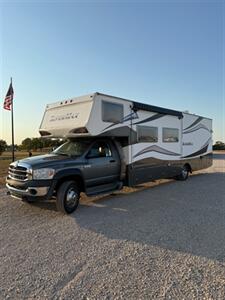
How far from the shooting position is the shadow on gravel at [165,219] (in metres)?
4.36

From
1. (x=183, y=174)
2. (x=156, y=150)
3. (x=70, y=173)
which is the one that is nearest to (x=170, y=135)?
(x=156, y=150)

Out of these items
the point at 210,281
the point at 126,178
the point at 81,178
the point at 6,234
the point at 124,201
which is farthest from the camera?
the point at 126,178

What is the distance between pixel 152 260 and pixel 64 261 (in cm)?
136

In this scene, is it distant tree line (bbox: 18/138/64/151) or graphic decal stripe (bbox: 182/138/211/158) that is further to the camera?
graphic decal stripe (bbox: 182/138/211/158)

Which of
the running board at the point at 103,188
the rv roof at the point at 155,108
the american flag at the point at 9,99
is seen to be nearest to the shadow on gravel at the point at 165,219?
the running board at the point at 103,188

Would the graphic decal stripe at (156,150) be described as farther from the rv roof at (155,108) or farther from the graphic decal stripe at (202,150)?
the graphic decal stripe at (202,150)

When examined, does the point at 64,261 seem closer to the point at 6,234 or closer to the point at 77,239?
the point at 77,239

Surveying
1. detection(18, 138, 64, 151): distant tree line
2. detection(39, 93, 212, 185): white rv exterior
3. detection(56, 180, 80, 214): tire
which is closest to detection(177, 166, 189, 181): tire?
detection(39, 93, 212, 185): white rv exterior

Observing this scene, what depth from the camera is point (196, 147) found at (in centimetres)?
1255

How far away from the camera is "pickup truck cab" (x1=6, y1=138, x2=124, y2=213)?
583 cm

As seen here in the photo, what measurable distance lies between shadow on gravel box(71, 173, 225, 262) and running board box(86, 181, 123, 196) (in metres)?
0.38

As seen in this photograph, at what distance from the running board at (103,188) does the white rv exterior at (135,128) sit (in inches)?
26.6

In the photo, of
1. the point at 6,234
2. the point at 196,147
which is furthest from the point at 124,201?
the point at 196,147

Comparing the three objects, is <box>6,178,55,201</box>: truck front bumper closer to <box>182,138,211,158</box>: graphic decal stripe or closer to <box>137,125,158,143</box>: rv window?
<box>137,125,158,143</box>: rv window
